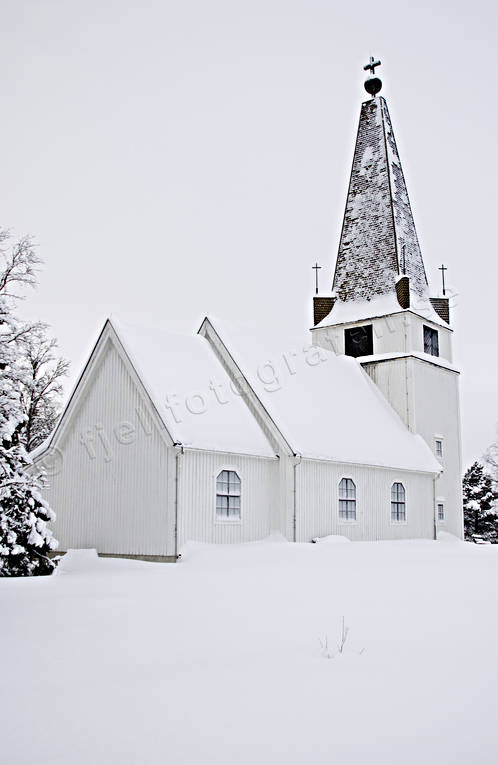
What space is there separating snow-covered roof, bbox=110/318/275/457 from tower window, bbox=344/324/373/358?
30.4ft

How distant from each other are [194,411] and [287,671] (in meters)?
14.7

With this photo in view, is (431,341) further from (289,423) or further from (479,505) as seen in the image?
(479,505)

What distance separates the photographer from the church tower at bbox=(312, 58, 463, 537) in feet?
104

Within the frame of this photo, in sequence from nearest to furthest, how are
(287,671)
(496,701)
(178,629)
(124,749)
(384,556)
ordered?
(124,749) → (496,701) → (287,671) → (178,629) → (384,556)

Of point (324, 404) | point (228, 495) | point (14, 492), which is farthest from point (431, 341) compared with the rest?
point (14, 492)

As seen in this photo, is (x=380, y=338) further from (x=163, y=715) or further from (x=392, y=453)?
(x=163, y=715)

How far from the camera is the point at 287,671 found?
7.79 m

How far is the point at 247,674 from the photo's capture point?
7.66 meters

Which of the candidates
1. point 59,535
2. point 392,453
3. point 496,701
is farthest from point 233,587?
point 392,453

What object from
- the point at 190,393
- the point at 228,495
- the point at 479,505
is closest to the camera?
the point at 228,495

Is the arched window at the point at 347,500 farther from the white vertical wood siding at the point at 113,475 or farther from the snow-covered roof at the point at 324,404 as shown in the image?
the white vertical wood siding at the point at 113,475

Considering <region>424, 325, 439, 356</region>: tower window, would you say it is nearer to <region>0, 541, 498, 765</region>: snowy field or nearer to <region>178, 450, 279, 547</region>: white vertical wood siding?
<region>178, 450, 279, 547</region>: white vertical wood siding

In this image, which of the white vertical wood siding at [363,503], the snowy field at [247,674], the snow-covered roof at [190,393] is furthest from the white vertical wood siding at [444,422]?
the snowy field at [247,674]

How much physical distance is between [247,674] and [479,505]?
1990 inches
